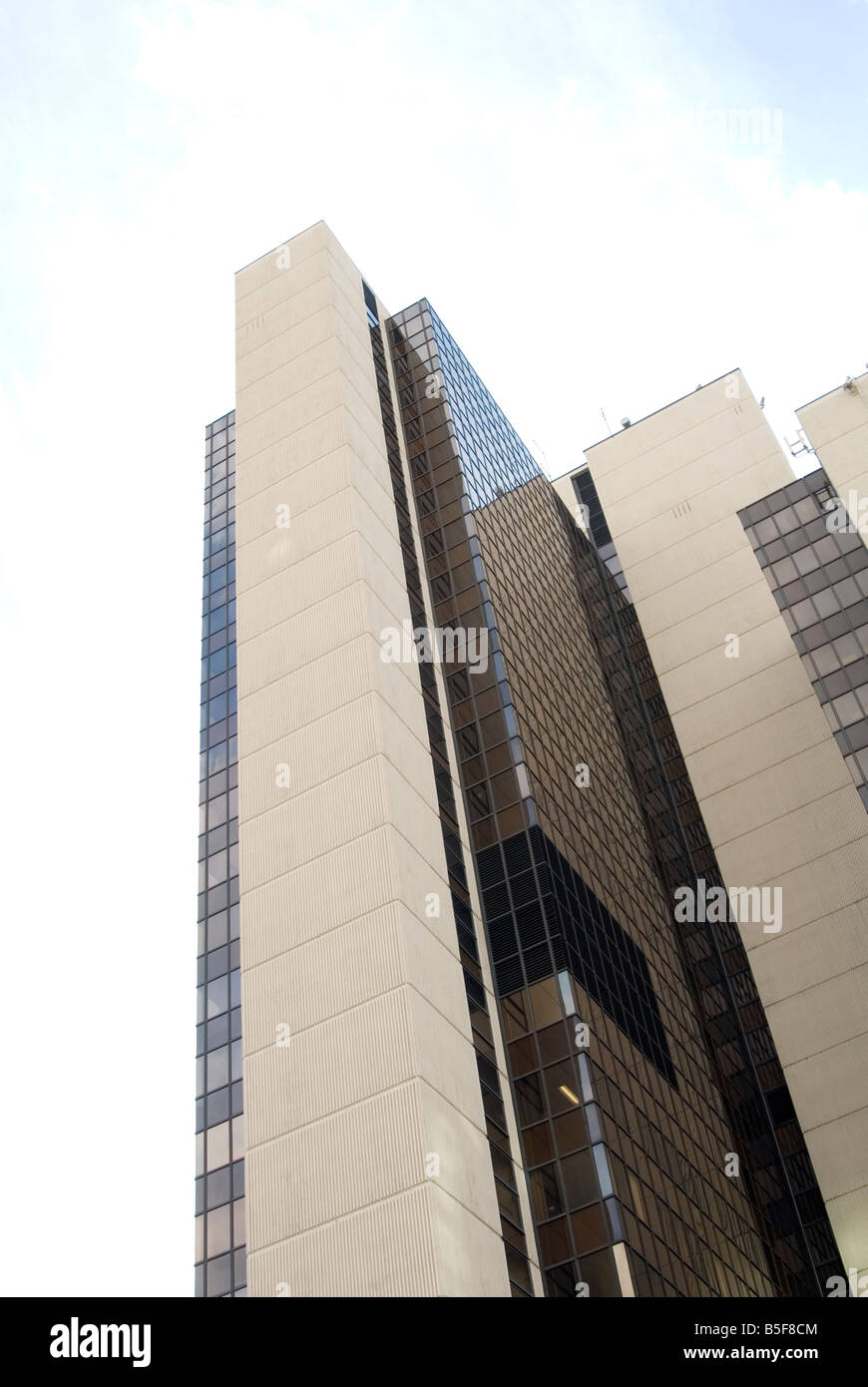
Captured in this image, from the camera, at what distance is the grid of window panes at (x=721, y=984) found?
55938 millimetres

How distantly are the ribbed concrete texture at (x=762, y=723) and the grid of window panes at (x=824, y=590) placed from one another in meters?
2.34

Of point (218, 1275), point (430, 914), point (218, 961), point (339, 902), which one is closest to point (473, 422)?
point (218, 961)

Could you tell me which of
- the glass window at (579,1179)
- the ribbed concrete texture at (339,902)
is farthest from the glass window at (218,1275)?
the glass window at (579,1179)

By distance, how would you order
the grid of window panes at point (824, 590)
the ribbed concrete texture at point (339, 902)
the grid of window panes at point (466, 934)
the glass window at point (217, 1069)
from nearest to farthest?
the ribbed concrete texture at point (339, 902), the grid of window panes at point (466, 934), the glass window at point (217, 1069), the grid of window panes at point (824, 590)

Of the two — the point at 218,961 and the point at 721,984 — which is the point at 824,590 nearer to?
the point at 721,984

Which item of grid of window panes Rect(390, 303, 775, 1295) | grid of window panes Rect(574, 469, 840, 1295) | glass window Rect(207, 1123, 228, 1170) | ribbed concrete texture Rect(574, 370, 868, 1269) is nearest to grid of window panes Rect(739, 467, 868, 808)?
ribbed concrete texture Rect(574, 370, 868, 1269)

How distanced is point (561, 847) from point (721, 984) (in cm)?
2047

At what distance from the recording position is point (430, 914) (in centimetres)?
4125

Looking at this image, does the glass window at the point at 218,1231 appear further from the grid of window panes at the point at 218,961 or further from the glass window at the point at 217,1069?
the glass window at the point at 217,1069

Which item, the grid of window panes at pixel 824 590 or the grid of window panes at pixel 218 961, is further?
the grid of window panes at pixel 824 590

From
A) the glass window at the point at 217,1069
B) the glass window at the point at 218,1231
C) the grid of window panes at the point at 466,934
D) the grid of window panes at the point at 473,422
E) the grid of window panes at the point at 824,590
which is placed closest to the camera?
the grid of window panes at the point at 466,934

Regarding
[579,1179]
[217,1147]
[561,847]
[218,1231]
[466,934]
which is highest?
[561,847]
